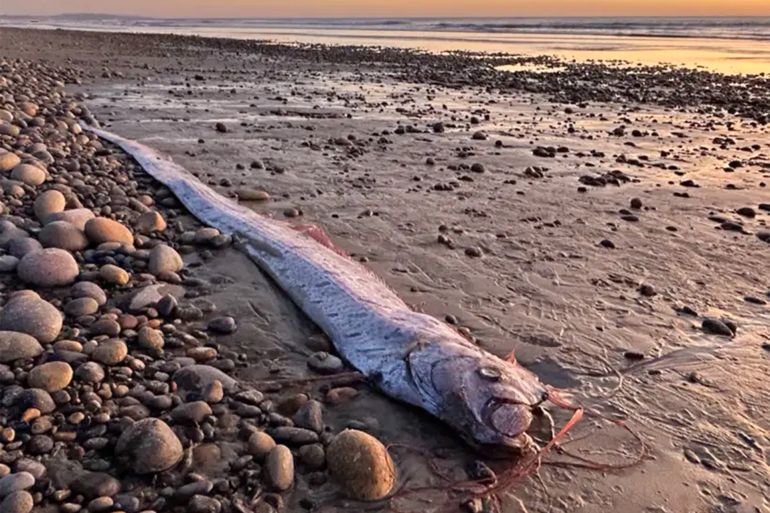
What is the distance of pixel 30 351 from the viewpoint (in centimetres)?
378

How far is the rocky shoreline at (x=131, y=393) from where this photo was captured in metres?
2.96

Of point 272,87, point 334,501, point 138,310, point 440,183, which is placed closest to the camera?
point 334,501

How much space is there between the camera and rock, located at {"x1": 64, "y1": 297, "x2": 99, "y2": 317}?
442cm

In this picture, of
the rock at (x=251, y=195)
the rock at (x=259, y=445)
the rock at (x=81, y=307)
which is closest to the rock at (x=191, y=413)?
the rock at (x=259, y=445)

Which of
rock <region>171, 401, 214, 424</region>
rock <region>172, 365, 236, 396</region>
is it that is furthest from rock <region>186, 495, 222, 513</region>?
rock <region>172, 365, 236, 396</region>

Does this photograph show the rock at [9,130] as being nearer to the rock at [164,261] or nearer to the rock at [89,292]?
the rock at [164,261]

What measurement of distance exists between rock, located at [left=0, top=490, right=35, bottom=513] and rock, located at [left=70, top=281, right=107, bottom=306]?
2.07 m

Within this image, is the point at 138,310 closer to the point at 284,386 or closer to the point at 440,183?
the point at 284,386

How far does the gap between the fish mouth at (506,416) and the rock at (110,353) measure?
7.30 ft

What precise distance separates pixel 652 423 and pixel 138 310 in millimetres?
3487

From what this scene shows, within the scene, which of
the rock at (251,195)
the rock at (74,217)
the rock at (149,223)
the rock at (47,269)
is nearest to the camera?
the rock at (47,269)

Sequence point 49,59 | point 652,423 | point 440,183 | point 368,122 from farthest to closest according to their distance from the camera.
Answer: point 49,59, point 368,122, point 440,183, point 652,423

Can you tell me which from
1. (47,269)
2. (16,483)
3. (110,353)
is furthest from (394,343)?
(47,269)

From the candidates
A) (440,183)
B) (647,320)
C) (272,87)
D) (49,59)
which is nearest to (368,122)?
(440,183)
